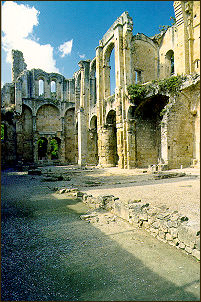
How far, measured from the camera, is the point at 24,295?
220 centimetres

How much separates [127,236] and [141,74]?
1719 cm

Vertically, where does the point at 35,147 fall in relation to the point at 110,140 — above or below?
below

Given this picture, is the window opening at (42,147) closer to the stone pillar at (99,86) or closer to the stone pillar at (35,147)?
the stone pillar at (35,147)

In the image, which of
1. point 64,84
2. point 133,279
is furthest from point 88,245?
point 64,84

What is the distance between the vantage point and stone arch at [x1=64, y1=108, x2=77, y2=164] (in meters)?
27.7

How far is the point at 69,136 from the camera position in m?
27.9

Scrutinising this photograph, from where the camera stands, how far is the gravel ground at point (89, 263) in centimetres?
208

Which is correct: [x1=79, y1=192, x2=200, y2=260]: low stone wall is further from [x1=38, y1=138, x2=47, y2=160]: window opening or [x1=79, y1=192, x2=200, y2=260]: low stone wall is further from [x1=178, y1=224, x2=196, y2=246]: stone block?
[x1=38, y1=138, x2=47, y2=160]: window opening

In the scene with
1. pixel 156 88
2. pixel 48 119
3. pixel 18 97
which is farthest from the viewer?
pixel 48 119

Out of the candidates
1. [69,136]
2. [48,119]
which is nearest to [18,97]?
[48,119]

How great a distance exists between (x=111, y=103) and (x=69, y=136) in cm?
1123

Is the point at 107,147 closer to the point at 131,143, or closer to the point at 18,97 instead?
the point at 131,143

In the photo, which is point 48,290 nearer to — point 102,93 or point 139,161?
point 139,161

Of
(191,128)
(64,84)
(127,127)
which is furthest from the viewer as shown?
(64,84)
